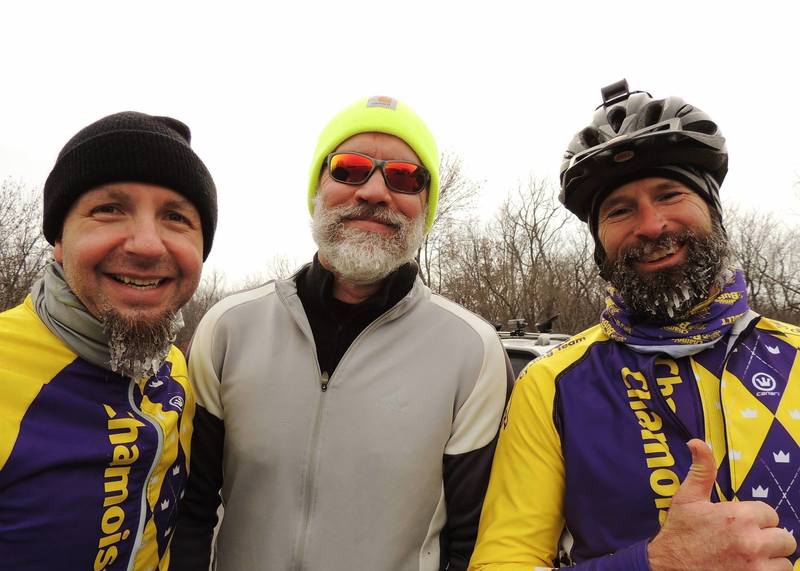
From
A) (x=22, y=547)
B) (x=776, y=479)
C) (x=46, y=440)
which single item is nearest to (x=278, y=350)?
(x=46, y=440)

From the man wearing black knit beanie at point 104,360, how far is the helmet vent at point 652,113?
7.19 feet

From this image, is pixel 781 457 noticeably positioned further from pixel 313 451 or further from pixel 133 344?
pixel 133 344

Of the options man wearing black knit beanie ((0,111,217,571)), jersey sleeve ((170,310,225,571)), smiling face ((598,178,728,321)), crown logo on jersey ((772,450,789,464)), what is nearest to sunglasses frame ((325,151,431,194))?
man wearing black knit beanie ((0,111,217,571))

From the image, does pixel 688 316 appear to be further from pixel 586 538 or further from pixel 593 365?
pixel 586 538

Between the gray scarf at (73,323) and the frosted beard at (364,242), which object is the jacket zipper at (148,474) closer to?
the gray scarf at (73,323)

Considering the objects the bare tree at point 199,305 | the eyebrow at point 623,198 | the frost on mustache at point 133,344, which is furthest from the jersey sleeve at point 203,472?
the bare tree at point 199,305

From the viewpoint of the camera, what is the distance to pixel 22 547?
1309mm

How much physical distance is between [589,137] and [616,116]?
20 centimetres

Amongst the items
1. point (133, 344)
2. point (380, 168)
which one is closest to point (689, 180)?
point (380, 168)

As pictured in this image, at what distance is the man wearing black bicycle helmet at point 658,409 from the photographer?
1390 millimetres

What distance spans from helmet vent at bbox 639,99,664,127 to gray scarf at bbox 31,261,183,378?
8.66 feet

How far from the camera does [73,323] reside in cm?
154

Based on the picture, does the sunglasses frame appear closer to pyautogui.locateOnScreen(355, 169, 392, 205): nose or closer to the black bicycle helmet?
pyautogui.locateOnScreen(355, 169, 392, 205): nose

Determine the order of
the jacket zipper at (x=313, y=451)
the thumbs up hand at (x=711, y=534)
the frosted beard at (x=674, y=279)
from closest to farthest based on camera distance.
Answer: the thumbs up hand at (x=711, y=534), the jacket zipper at (x=313, y=451), the frosted beard at (x=674, y=279)
